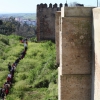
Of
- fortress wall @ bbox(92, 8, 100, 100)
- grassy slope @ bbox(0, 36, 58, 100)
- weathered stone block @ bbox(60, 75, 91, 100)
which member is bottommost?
grassy slope @ bbox(0, 36, 58, 100)

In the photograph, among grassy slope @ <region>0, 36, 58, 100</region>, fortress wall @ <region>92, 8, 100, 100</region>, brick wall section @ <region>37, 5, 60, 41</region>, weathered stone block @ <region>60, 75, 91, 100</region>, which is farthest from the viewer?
brick wall section @ <region>37, 5, 60, 41</region>

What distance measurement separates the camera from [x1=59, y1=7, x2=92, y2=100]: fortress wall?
22.7 ft

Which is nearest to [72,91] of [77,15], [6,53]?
[77,15]

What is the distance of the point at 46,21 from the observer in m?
26.5

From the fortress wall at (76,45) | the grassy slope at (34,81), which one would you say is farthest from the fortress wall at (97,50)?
the grassy slope at (34,81)

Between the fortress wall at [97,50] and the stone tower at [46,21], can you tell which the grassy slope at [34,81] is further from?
the stone tower at [46,21]

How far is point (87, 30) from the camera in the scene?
6.95m

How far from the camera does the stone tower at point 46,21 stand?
86.6ft

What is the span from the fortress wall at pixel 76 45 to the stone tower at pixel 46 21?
19254 mm

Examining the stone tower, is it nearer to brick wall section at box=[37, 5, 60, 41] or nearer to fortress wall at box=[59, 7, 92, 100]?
brick wall section at box=[37, 5, 60, 41]

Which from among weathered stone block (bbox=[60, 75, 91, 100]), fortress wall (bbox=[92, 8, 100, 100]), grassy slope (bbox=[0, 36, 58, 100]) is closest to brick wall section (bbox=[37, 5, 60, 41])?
grassy slope (bbox=[0, 36, 58, 100])

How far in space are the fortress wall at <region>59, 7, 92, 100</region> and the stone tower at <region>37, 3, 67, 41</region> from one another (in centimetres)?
1925

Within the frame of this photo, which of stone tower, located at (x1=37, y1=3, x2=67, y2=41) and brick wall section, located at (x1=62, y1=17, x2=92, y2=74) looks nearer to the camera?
brick wall section, located at (x1=62, y1=17, x2=92, y2=74)

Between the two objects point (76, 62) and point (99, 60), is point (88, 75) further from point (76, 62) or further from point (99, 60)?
point (99, 60)
